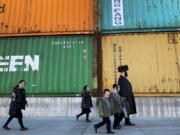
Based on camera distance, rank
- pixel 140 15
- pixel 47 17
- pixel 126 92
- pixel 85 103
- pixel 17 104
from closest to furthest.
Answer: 1. pixel 17 104
2. pixel 126 92
3. pixel 85 103
4. pixel 140 15
5. pixel 47 17

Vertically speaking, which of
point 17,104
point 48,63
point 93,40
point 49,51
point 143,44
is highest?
point 93,40

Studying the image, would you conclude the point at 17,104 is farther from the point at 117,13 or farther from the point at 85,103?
the point at 117,13

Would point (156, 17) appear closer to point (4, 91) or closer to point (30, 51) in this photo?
point (30, 51)

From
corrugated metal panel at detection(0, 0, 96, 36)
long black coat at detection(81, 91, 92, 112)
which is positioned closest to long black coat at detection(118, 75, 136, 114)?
long black coat at detection(81, 91, 92, 112)

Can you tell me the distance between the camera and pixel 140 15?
35.0 feet

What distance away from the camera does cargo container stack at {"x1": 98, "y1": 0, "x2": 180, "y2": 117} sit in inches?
374

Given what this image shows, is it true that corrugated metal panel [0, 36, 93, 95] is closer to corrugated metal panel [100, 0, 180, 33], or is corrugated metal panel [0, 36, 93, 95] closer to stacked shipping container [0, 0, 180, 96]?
stacked shipping container [0, 0, 180, 96]

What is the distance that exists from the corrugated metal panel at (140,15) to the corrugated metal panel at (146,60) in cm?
40

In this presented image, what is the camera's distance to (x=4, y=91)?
1017 cm

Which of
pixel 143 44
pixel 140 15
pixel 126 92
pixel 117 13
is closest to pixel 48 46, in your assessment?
pixel 117 13

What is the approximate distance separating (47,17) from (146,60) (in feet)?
17.0

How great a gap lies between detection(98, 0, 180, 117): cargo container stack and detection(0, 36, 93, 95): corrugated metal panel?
3.00ft

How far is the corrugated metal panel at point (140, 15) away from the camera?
34.0 ft

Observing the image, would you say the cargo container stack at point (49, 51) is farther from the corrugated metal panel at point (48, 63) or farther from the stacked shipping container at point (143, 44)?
the stacked shipping container at point (143, 44)
